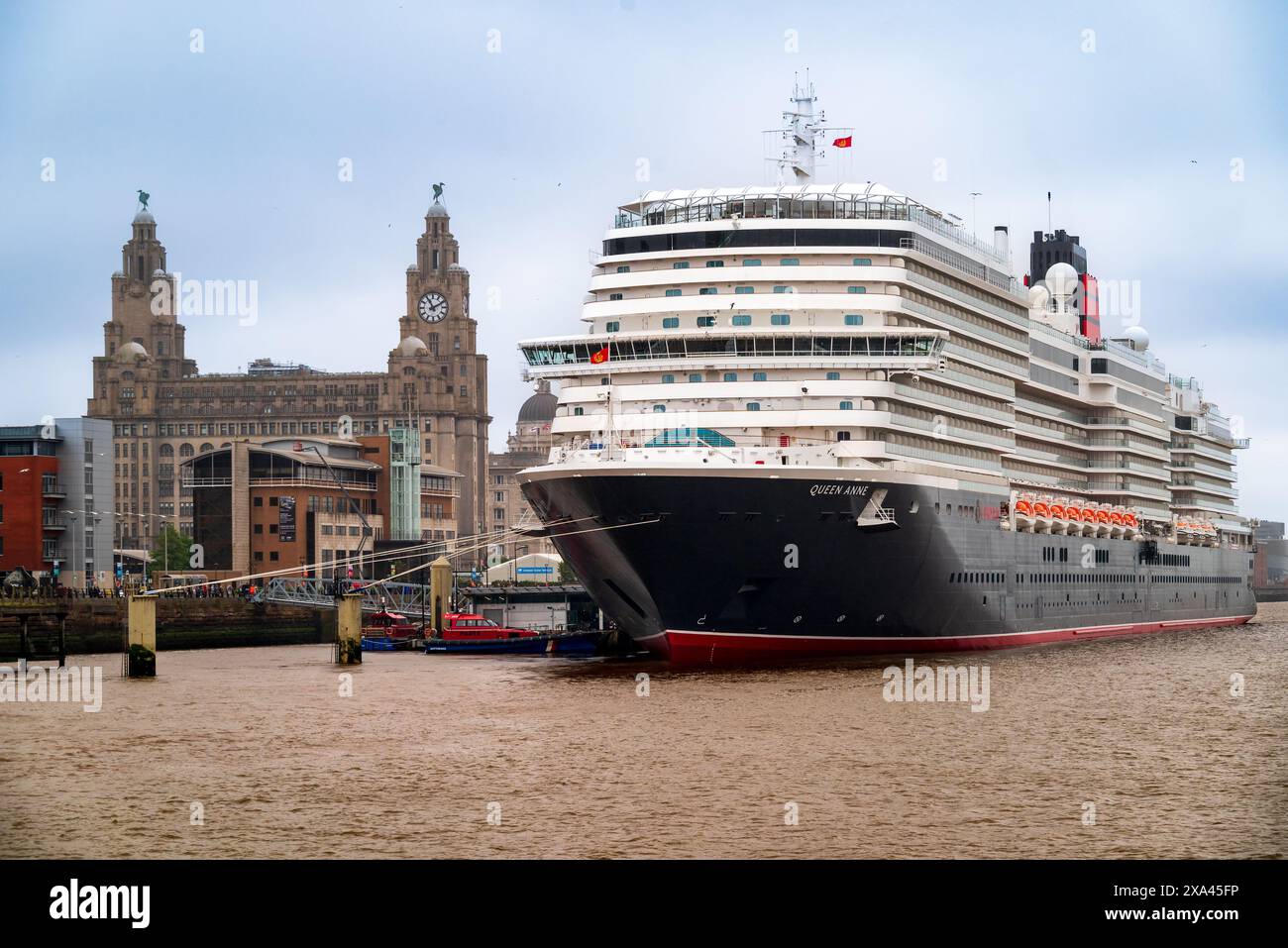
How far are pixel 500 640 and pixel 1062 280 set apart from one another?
3798 centimetres

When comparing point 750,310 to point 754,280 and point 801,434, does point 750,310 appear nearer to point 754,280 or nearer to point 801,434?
point 754,280

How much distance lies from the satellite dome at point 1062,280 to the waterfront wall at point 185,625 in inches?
1979

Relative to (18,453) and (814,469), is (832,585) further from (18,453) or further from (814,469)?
(18,453)

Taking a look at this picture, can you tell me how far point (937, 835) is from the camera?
92.8 feet

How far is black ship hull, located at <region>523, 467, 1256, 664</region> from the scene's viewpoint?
51781 millimetres

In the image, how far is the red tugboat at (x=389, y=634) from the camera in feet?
307

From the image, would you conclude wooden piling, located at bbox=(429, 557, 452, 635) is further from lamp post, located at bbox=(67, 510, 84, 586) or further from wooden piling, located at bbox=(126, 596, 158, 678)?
wooden piling, located at bbox=(126, 596, 158, 678)

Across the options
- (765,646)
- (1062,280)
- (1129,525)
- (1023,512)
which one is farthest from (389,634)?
(765,646)

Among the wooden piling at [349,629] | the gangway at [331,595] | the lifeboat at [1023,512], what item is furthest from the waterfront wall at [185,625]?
the lifeboat at [1023,512]

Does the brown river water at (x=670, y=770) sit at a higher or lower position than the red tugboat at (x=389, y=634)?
lower

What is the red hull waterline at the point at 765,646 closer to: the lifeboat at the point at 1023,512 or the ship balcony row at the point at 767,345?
the ship balcony row at the point at 767,345

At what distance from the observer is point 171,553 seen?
145750 mm
